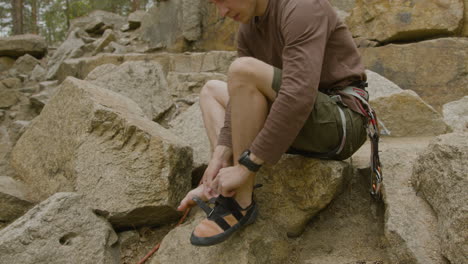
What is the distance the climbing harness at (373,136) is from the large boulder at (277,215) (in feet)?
0.49

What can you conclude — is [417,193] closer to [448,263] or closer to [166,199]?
[448,263]

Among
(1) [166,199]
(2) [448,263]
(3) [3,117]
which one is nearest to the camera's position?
(2) [448,263]

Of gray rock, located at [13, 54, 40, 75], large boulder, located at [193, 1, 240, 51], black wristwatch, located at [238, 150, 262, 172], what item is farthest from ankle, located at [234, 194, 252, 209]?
gray rock, located at [13, 54, 40, 75]

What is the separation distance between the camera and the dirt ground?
1.89 meters

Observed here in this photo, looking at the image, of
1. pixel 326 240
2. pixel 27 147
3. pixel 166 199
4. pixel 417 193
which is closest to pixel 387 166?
pixel 417 193

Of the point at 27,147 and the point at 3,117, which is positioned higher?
the point at 27,147

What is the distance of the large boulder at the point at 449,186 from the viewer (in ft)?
4.91

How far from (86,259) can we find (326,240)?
1.26 metres

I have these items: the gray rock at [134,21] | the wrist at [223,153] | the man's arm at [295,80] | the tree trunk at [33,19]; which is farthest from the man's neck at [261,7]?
the tree trunk at [33,19]

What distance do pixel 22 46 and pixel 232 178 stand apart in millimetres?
10650

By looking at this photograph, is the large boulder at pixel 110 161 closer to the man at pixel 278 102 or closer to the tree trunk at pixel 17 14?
the man at pixel 278 102

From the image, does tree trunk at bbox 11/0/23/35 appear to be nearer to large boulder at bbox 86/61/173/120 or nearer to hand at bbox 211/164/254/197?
large boulder at bbox 86/61/173/120

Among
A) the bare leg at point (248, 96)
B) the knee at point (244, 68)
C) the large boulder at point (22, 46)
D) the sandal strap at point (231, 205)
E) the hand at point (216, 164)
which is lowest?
the large boulder at point (22, 46)

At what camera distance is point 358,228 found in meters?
2.05
